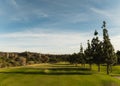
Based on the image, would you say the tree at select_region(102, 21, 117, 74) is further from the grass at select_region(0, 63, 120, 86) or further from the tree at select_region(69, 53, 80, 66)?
the tree at select_region(69, 53, 80, 66)

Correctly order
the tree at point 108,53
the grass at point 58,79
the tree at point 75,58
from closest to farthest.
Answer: the grass at point 58,79, the tree at point 108,53, the tree at point 75,58

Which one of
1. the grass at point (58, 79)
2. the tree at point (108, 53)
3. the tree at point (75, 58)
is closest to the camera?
the grass at point (58, 79)

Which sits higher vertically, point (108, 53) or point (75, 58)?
point (108, 53)

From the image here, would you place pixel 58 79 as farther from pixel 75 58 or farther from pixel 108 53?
pixel 75 58

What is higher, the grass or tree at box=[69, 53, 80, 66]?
tree at box=[69, 53, 80, 66]

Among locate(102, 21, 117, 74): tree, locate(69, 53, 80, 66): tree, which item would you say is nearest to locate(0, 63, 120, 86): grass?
locate(102, 21, 117, 74): tree

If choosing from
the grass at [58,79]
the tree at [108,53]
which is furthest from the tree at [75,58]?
the grass at [58,79]

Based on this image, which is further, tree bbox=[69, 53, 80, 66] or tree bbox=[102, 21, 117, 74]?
tree bbox=[69, 53, 80, 66]

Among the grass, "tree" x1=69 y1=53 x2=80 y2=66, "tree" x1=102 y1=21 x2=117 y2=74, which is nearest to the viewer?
the grass

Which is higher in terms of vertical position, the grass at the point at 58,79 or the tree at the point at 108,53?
the tree at the point at 108,53

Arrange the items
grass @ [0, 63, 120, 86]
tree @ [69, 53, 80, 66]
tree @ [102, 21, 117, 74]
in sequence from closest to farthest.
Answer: grass @ [0, 63, 120, 86] → tree @ [102, 21, 117, 74] → tree @ [69, 53, 80, 66]

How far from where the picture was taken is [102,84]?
4544 cm

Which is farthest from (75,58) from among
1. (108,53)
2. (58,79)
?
(58,79)

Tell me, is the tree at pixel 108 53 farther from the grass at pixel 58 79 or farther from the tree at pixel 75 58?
the tree at pixel 75 58
